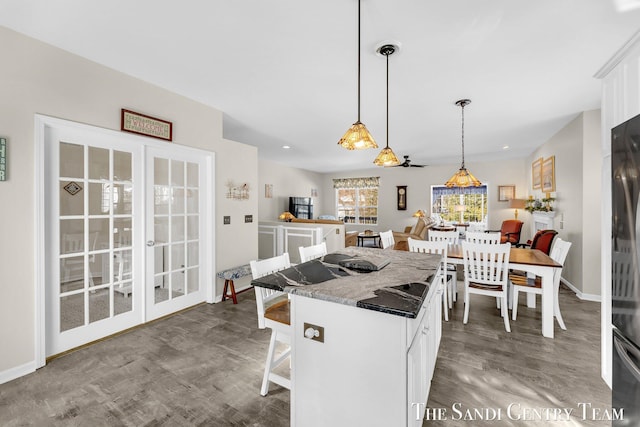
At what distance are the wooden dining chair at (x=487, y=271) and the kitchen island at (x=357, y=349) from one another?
1582mm

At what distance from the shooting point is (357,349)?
4.12ft

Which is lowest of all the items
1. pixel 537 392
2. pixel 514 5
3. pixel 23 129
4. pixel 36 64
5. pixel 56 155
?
pixel 537 392

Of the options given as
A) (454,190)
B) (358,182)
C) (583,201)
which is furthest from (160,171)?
(454,190)

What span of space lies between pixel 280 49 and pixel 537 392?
3147 mm

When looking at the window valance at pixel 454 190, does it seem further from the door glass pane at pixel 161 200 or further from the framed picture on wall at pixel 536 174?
the door glass pane at pixel 161 200

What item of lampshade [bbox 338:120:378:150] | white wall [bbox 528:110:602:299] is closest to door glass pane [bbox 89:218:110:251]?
lampshade [bbox 338:120:378:150]

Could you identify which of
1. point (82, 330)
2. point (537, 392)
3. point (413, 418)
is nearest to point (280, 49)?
point (413, 418)

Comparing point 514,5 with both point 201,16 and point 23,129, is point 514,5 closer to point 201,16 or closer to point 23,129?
point 201,16

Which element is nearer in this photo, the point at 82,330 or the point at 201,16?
the point at 201,16

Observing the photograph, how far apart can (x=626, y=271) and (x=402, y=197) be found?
293 inches

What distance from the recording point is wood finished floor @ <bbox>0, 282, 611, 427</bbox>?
1689 millimetres

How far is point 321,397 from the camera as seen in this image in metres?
1.36

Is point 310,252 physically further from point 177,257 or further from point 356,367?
point 177,257

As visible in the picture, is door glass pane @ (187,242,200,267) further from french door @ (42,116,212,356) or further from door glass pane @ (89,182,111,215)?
door glass pane @ (89,182,111,215)
